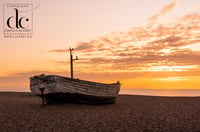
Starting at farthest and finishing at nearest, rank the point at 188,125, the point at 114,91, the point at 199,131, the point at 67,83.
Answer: the point at 114,91
the point at 67,83
the point at 188,125
the point at 199,131

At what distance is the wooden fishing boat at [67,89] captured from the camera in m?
26.0

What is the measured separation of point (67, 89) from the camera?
26172 mm

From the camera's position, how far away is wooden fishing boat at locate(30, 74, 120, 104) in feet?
85.4

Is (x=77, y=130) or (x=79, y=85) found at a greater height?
(x=79, y=85)

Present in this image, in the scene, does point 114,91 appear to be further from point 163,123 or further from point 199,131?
point 199,131

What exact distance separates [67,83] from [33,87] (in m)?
4.10

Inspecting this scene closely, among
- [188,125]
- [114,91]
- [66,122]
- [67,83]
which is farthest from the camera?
[114,91]

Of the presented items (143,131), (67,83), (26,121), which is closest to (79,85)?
(67,83)

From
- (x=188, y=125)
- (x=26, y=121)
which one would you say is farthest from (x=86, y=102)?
(x=188, y=125)

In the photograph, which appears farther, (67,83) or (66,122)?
(67,83)

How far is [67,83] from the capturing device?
85.9 feet

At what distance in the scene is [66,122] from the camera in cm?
1727

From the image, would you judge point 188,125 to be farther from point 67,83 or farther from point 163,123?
point 67,83

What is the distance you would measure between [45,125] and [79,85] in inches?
425
